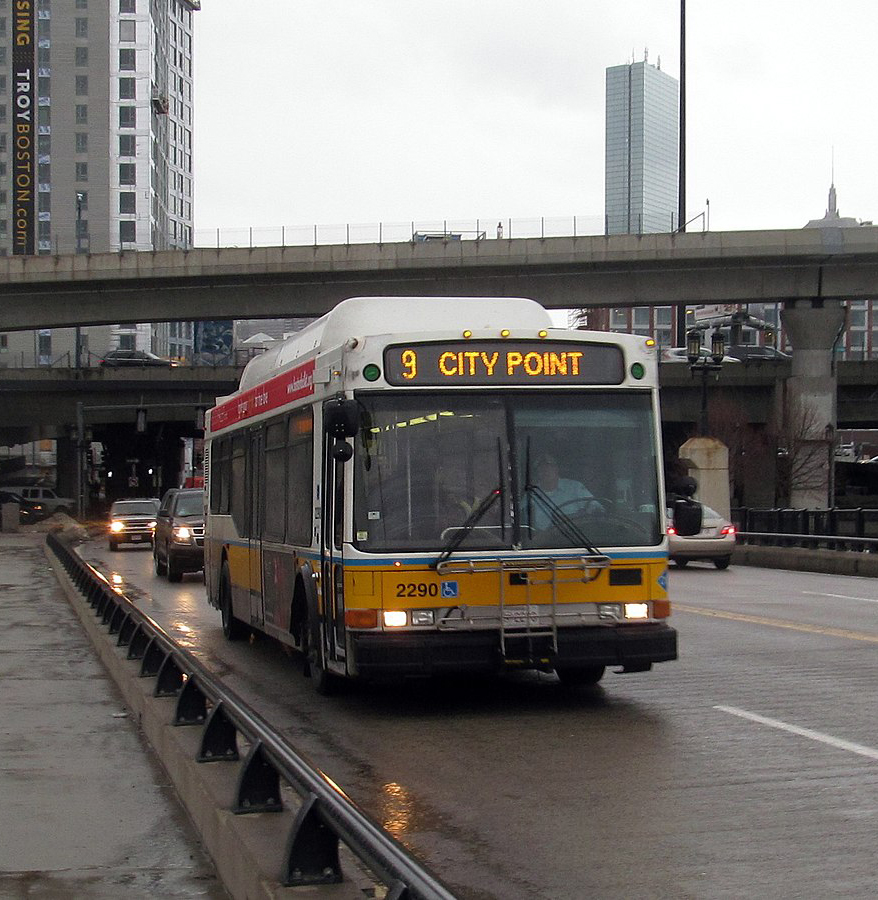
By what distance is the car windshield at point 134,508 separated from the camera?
5000 cm

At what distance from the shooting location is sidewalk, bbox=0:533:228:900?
6590mm

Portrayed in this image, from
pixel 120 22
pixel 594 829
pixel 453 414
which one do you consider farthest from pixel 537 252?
pixel 120 22

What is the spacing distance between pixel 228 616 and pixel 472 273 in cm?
3488

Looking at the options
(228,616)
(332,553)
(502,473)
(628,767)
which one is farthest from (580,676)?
(228,616)

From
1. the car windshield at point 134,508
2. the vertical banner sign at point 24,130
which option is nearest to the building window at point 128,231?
the vertical banner sign at point 24,130

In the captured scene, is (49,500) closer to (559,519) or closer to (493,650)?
(559,519)

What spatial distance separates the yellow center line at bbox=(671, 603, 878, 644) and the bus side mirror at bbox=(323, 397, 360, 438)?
275 inches

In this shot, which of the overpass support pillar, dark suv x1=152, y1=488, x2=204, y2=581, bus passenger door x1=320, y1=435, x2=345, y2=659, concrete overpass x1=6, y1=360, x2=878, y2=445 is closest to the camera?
bus passenger door x1=320, y1=435, x2=345, y2=659

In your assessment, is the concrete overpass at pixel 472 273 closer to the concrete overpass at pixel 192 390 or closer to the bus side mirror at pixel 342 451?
the concrete overpass at pixel 192 390

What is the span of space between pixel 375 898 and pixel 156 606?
18344mm

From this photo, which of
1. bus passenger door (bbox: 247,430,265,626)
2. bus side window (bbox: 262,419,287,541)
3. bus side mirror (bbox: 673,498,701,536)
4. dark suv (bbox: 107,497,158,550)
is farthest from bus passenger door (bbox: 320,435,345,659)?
dark suv (bbox: 107,497,158,550)

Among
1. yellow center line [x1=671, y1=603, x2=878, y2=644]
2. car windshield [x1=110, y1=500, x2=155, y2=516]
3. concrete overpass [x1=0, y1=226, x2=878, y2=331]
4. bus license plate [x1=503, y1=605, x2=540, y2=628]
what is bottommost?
yellow center line [x1=671, y1=603, x2=878, y2=644]

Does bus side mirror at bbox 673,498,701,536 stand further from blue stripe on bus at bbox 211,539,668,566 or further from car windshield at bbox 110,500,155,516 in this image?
car windshield at bbox 110,500,155,516

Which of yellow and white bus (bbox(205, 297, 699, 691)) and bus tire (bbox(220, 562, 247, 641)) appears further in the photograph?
bus tire (bbox(220, 562, 247, 641))
